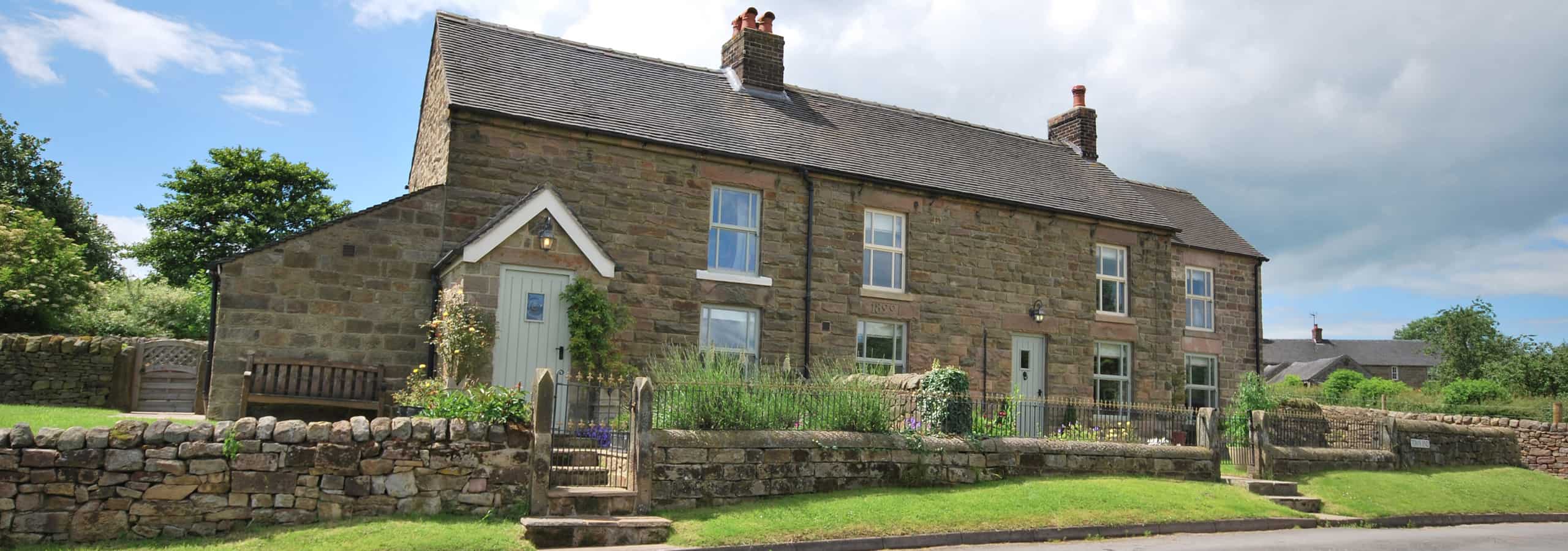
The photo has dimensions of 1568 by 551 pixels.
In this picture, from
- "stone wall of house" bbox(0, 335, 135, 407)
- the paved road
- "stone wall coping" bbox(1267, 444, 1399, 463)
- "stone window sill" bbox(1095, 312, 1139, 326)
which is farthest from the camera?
"stone window sill" bbox(1095, 312, 1139, 326)

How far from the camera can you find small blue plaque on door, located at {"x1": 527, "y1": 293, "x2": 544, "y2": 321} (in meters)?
13.8

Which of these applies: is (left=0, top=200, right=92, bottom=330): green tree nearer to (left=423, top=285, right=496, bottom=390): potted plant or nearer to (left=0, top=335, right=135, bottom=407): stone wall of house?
(left=0, top=335, right=135, bottom=407): stone wall of house

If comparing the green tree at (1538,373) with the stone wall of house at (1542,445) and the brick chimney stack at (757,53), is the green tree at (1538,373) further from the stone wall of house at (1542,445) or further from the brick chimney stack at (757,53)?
the brick chimney stack at (757,53)

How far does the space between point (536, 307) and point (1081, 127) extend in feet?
52.3

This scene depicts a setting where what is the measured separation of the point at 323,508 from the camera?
30.5 feet

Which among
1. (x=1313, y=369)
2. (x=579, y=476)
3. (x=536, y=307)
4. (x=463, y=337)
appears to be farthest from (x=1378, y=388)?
(x=579, y=476)

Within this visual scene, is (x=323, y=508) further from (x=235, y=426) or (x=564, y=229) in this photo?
(x=564, y=229)

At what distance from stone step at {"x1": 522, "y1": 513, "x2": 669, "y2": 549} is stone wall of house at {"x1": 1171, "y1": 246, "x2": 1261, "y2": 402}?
17.5 m

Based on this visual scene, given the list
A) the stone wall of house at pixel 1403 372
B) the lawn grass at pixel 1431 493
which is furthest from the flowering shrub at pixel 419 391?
the stone wall of house at pixel 1403 372

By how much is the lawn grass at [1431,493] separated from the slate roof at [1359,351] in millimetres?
58596

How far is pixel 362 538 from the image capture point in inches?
344

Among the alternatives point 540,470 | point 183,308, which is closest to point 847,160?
point 540,470

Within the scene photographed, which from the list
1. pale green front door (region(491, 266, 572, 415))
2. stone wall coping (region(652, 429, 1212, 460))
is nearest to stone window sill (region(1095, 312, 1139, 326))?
stone wall coping (region(652, 429, 1212, 460))

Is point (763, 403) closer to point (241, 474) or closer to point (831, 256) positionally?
point (241, 474)
